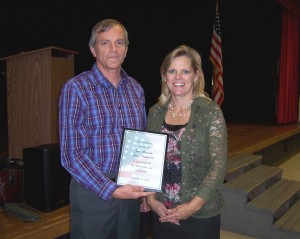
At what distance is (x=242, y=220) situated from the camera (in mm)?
3211

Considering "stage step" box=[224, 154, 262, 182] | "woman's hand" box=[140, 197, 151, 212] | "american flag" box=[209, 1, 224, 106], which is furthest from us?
"american flag" box=[209, 1, 224, 106]

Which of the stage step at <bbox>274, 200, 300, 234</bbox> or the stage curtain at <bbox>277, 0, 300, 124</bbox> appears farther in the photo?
the stage curtain at <bbox>277, 0, 300, 124</bbox>

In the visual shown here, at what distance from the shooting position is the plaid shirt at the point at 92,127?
1378mm

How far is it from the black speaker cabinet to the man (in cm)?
57

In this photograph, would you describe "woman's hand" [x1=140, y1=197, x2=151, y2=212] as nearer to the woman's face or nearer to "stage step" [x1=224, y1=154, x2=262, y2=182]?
the woman's face

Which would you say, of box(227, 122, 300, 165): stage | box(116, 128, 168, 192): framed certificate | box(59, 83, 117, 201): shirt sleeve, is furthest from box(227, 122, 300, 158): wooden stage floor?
box(59, 83, 117, 201): shirt sleeve

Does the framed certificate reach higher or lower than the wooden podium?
lower

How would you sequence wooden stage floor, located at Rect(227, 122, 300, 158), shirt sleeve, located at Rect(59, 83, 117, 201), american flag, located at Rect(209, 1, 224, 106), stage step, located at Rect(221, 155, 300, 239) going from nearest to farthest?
shirt sleeve, located at Rect(59, 83, 117, 201) < stage step, located at Rect(221, 155, 300, 239) < wooden stage floor, located at Rect(227, 122, 300, 158) < american flag, located at Rect(209, 1, 224, 106)

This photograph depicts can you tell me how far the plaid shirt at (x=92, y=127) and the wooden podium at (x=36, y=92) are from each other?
107cm

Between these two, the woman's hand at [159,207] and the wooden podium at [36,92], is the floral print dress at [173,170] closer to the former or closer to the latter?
the woman's hand at [159,207]

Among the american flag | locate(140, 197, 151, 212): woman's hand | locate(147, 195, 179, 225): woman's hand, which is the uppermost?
the american flag

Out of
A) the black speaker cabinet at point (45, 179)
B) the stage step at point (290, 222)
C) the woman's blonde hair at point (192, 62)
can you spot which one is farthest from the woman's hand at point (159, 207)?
the stage step at point (290, 222)

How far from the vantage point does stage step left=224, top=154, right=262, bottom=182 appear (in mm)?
3672

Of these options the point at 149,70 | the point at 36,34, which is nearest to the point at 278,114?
→ the point at 149,70
